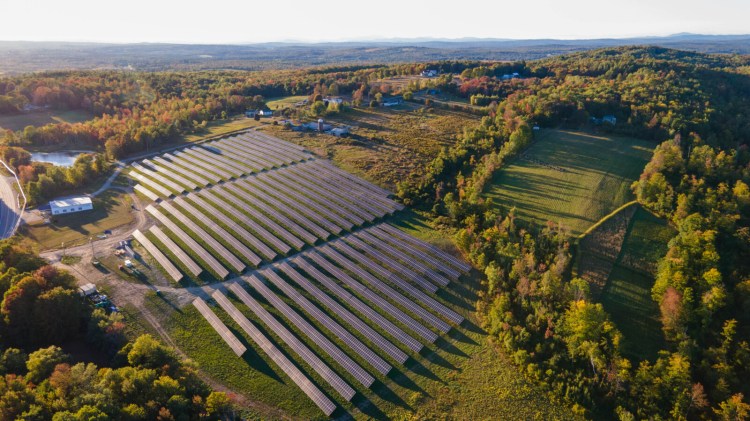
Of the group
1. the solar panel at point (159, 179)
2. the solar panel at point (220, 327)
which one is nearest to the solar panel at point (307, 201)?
the solar panel at point (159, 179)

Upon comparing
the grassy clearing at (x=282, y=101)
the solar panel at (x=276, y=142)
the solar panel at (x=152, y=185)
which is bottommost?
the solar panel at (x=152, y=185)

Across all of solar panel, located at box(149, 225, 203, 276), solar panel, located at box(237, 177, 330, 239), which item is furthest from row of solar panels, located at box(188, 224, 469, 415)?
solar panel, located at box(149, 225, 203, 276)

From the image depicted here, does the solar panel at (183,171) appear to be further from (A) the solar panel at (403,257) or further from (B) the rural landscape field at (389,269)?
(A) the solar panel at (403,257)

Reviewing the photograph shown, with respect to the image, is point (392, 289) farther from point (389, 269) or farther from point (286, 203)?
point (286, 203)

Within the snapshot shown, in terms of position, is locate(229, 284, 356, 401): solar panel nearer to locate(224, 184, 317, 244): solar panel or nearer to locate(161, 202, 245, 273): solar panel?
locate(161, 202, 245, 273): solar panel

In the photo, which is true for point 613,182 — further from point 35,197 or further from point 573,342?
point 35,197

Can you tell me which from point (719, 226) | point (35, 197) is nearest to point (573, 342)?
point (719, 226)
